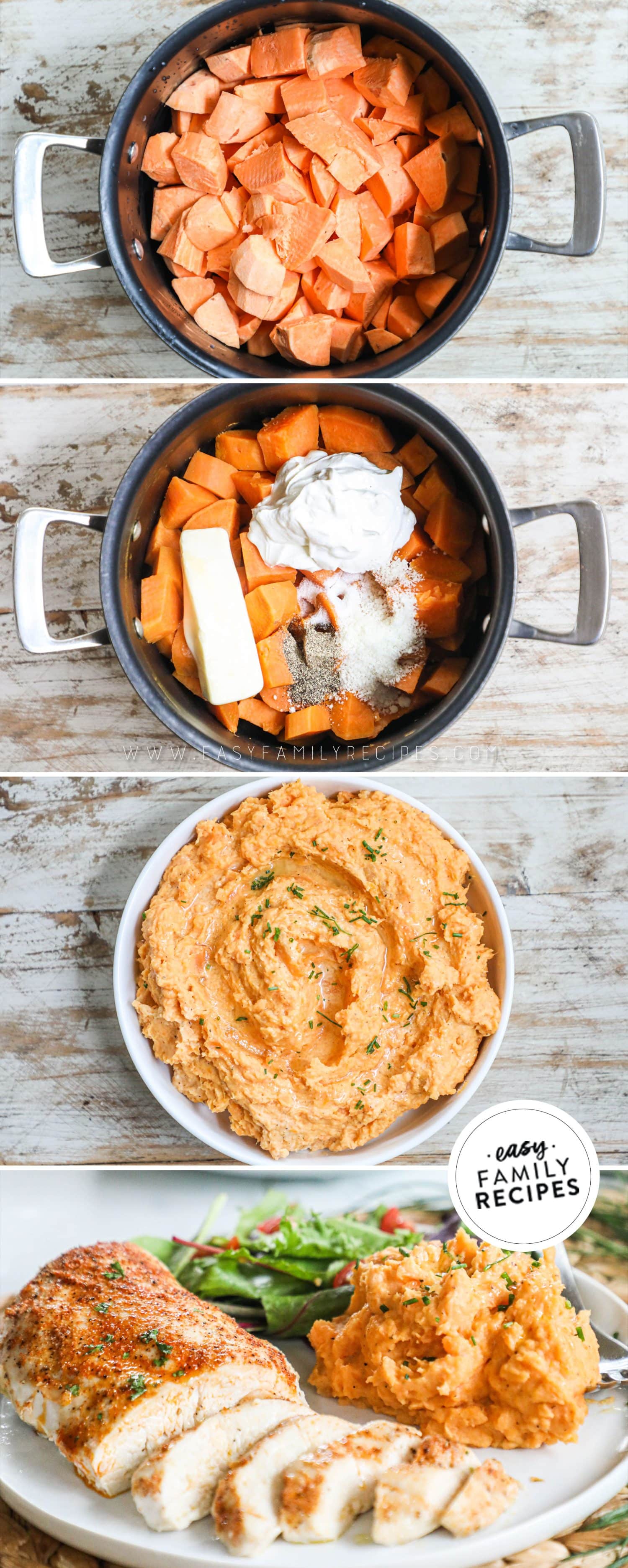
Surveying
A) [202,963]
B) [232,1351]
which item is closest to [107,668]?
[202,963]

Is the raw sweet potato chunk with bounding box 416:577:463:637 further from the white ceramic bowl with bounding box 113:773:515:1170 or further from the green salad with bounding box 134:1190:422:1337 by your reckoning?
the green salad with bounding box 134:1190:422:1337

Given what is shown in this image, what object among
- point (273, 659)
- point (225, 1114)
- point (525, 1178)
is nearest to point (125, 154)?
point (273, 659)

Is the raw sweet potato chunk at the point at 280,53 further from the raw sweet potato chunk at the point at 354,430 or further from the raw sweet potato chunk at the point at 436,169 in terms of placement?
the raw sweet potato chunk at the point at 354,430

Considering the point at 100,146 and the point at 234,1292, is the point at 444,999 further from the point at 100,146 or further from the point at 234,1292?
the point at 100,146

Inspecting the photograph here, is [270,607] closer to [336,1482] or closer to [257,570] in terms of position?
[257,570]

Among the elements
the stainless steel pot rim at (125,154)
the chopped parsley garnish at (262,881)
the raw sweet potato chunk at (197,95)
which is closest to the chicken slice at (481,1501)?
the chopped parsley garnish at (262,881)

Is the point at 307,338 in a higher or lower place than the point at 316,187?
lower

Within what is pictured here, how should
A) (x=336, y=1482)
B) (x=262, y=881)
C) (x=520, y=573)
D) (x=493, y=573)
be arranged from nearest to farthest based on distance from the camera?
(x=336, y=1482)
(x=493, y=573)
(x=262, y=881)
(x=520, y=573)
